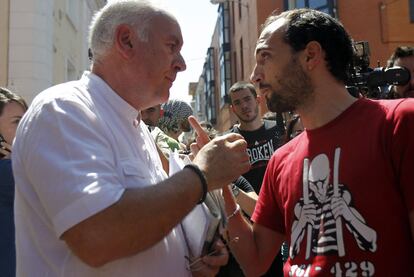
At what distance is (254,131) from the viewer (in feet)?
14.3

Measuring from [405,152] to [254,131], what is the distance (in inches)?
107

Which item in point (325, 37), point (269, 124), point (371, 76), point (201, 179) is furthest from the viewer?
point (269, 124)

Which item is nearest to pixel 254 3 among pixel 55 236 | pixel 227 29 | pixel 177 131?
pixel 227 29

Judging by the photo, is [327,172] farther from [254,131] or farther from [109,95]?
[254,131]

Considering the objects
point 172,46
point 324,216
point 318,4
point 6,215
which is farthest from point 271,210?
point 318,4

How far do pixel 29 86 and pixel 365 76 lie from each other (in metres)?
8.89

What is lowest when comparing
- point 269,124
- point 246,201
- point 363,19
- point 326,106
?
point 246,201

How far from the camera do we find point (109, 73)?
1.76 meters

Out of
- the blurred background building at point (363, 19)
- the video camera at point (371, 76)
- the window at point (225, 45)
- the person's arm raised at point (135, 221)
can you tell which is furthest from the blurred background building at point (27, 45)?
the window at point (225, 45)

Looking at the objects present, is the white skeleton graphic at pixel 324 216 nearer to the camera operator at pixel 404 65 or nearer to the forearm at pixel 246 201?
the forearm at pixel 246 201

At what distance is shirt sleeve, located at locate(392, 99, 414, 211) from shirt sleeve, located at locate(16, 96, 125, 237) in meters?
0.89

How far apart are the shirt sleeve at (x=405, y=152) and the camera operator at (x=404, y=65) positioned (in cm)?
160

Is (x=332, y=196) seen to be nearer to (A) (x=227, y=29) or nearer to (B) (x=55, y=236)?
(B) (x=55, y=236)

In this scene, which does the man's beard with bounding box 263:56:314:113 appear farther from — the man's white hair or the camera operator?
the camera operator
